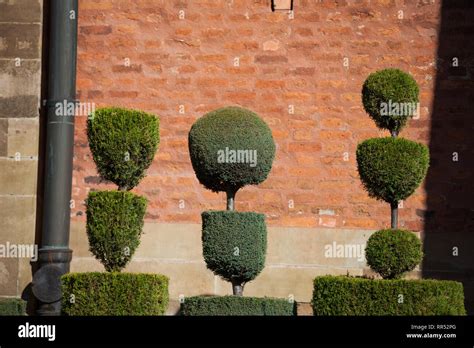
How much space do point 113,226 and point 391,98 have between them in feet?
8.96

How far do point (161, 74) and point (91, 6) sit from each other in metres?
1.16

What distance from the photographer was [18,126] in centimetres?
1209

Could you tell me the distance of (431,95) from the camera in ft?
39.2

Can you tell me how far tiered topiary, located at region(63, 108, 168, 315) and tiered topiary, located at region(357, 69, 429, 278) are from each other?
1.89 metres

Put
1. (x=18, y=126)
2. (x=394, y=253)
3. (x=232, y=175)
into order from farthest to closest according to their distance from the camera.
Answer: (x=18, y=126), (x=232, y=175), (x=394, y=253)

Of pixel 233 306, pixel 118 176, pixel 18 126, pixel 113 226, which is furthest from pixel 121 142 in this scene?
pixel 18 126

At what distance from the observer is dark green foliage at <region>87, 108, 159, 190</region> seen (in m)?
9.38

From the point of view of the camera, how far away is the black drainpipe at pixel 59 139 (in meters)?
11.7

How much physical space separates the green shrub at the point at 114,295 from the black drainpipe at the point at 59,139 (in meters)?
2.62

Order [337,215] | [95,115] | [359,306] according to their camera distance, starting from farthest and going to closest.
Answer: [337,215]
[95,115]
[359,306]

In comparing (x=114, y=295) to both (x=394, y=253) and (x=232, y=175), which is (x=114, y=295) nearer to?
(x=232, y=175)

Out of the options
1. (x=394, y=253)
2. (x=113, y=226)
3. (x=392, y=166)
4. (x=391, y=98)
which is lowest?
(x=394, y=253)
